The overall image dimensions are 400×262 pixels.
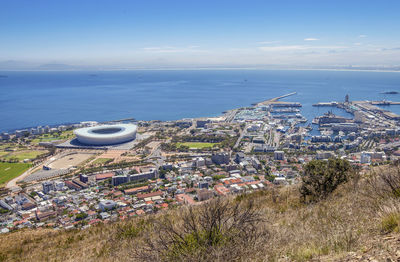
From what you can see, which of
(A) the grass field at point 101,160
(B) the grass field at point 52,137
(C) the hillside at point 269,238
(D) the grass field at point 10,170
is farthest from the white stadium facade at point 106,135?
(C) the hillside at point 269,238

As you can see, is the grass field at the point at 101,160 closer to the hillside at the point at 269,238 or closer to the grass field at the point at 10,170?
the grass field at the point at 10,170

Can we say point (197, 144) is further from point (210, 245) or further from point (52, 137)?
point (210, 245)

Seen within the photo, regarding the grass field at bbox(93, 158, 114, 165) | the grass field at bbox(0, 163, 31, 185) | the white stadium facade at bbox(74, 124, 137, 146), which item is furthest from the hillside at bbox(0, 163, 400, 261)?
the white stadium facade at bbox(74, 124, 137, 146)

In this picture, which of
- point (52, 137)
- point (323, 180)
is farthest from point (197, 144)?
point (323, 180)

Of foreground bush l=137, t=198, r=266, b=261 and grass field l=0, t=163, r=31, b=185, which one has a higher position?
foreground bush l=137, t=198, r=266, b=261

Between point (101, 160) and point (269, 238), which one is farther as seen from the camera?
point (101, 160)

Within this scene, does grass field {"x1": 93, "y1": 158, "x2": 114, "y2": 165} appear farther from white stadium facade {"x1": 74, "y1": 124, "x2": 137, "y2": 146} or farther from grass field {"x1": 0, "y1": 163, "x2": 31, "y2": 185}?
grass field {"x1": 0, "y1": 163, "x2": 31, "y2": 185}
